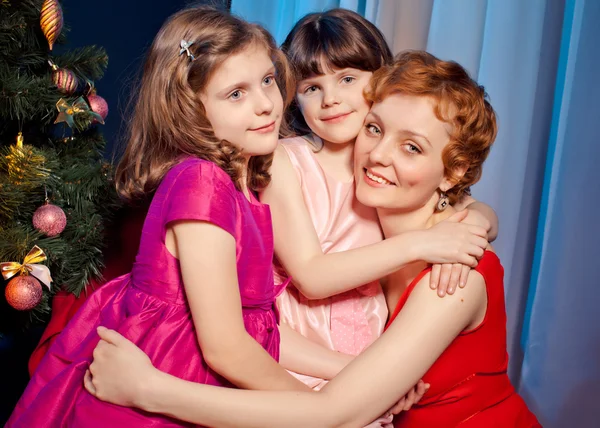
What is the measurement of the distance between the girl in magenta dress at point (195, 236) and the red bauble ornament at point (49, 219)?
282mm

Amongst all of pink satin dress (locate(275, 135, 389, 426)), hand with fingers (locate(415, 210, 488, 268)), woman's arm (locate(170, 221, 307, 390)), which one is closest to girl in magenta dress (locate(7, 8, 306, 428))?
woman's arm (locate(170, 221, 307, 390))

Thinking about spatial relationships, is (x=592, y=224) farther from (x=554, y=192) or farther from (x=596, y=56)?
(x=596, y=56)

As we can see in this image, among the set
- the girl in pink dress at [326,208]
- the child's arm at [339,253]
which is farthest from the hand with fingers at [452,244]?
the girl in pink dress at [326,208]

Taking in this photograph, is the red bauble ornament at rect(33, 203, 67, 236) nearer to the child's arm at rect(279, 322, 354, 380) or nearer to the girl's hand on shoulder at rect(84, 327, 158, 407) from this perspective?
the girl's hand on shoulder at rect(84, 327, 158, 407)

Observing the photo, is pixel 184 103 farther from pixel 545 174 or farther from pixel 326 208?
pixel 545 174

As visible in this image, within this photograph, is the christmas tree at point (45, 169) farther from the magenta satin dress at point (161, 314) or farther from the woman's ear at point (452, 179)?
the woman's ear at point (452, 179)

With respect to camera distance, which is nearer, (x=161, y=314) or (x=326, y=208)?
(x=161, y=314)

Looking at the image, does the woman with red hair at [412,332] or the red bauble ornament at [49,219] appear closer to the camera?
the woman with red hair at [412,332]

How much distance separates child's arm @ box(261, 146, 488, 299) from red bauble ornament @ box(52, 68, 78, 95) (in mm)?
666

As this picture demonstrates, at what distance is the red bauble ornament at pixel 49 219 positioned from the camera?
172 centimetres

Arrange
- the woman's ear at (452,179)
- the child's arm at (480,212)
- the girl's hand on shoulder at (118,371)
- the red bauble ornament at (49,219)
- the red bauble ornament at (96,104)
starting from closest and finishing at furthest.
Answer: the girl's hand on shoulder at (118,371)
the woman's ear at (452,179)
the child's arm at (480,212)
the red bauble ornament at (49,219)
the red bauble ornament at (96,104)

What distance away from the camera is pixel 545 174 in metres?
2.11

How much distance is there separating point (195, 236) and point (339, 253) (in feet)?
1.27

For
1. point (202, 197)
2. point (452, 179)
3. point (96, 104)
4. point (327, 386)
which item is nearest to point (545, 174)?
point (452, 179)
